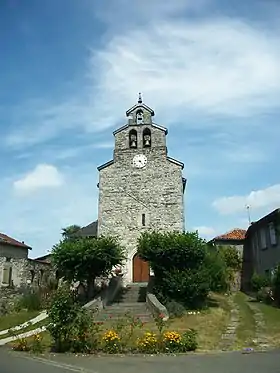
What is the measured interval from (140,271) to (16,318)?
31.7ft

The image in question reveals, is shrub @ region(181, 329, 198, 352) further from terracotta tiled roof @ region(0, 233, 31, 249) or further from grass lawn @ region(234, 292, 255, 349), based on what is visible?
terracotta tiled roof @ region(0, 233, 31, 249)

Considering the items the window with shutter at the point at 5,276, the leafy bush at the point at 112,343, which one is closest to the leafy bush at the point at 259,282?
the leafy bush at the point at 112,343

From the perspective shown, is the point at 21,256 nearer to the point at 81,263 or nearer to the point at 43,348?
the point at 81,263

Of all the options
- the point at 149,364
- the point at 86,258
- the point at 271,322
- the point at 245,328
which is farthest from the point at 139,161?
the point at 149,364

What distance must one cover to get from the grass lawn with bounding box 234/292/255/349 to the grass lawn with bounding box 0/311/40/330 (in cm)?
1148

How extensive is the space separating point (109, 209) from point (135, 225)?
97.3 inches

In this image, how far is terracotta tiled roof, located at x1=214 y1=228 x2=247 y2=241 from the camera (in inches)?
1298

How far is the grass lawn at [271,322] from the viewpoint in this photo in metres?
14.0

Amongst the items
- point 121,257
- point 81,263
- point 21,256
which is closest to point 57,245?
point 81,263

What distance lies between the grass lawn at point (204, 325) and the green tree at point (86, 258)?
6175 mm

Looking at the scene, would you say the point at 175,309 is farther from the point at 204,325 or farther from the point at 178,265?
the point at 178,265

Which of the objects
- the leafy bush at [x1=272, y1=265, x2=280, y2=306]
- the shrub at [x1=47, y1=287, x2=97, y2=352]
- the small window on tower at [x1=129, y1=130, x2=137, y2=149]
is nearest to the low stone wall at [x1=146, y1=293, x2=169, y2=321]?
the shrub at [x1=47, y1=287, x2=97, y2=352]

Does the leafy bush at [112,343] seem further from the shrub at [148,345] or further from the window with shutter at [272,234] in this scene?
the window with shutter at [272,234]

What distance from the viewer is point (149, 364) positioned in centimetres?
1034
